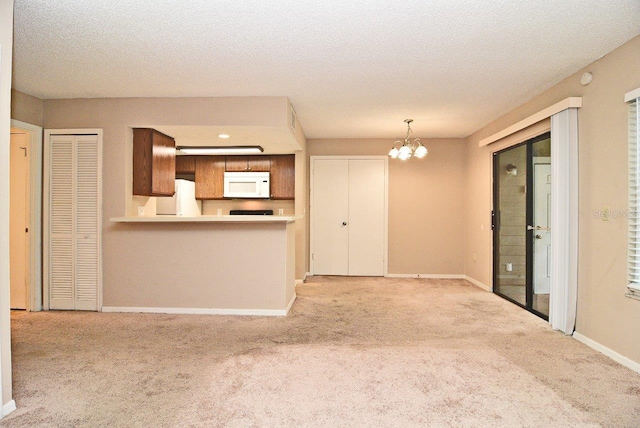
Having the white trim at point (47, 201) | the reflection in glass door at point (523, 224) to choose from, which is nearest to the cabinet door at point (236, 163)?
the white trim at point (47, 201)

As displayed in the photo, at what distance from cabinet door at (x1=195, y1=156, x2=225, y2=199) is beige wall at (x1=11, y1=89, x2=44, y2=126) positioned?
2617 millimetres

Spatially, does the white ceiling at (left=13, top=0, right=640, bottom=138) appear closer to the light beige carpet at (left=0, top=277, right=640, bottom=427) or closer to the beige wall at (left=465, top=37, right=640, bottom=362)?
the beige wall at (left=465, top=37, right=640, bottom=362)

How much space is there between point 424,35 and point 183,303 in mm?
3610

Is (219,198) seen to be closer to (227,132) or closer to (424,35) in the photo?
(227,132)

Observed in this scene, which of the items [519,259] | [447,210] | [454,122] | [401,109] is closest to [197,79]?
[401,109]

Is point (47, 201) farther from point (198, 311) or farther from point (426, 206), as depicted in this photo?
point (426, 206)

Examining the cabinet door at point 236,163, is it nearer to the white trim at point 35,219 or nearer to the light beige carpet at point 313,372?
the white trim at point 35,219

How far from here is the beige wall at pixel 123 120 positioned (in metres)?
4.28

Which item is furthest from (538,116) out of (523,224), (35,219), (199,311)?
(35,219)

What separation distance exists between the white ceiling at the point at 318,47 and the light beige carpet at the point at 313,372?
2.42m

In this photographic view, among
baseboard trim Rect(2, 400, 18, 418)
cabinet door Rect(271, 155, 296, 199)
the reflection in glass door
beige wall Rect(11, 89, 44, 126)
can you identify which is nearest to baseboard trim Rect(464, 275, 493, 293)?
the reflection in glass door

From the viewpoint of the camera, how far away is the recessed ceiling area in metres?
4.41

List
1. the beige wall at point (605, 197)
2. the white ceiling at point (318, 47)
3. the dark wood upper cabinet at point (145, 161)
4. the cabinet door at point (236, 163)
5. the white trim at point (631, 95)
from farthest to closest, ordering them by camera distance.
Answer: the cabinet door at point (236, 163) < the dark wood upper cabinet at point (145, 161) < the beige wall at point (605, 197) < the white trim at point (631, 95) < the white ceiling at point (318, 47)

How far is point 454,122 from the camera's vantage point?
18.1 feet
